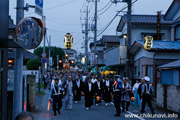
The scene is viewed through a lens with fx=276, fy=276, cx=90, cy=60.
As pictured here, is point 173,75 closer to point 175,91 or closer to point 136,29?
point 175,91

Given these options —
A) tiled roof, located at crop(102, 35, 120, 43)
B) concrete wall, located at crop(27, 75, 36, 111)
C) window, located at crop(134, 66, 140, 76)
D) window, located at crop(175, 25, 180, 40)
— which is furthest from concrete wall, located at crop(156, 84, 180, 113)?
tiled roof, located at crop(102, 35, 120, 43)

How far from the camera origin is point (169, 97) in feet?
50.1

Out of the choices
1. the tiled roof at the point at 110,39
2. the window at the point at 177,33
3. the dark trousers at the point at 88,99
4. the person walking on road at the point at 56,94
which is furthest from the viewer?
the tiled roof at the point at 110,39

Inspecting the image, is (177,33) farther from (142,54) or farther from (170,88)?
(170,88)

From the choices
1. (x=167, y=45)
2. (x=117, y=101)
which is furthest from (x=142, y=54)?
(x=117, y=101)

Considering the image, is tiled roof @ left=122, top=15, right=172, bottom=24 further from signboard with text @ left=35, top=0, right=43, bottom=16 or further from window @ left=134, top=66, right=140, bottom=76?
signboard with text @ left=35, top=0, right=43, bottom=16

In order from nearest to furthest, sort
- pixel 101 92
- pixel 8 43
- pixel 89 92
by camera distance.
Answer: pixel 8 43 < pixel 89 92 < pixel 101 92

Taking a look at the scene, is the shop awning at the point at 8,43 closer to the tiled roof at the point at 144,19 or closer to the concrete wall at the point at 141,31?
the concrete wall at the point at 141,31

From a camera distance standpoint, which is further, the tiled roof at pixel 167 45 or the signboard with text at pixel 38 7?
the tiled roof at pixel 167 45

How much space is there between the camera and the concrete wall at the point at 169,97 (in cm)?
1407

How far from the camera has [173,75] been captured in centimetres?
1559

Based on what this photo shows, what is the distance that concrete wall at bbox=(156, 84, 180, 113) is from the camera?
14070 mm

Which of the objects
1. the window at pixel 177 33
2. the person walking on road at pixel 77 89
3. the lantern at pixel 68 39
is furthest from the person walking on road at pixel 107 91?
the window at pixel 177 33

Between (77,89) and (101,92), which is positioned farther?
(77,89)
